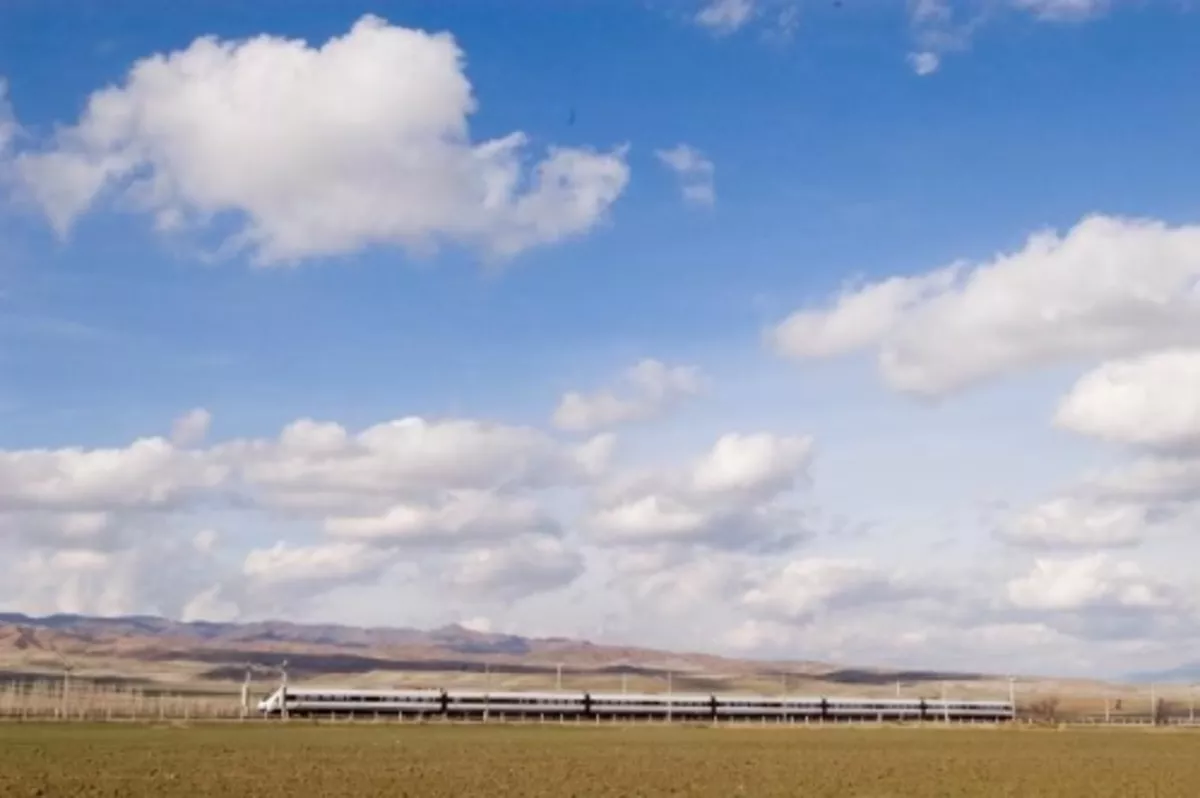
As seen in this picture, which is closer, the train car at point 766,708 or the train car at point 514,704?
the train car at point 514,704

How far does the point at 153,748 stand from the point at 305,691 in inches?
2623

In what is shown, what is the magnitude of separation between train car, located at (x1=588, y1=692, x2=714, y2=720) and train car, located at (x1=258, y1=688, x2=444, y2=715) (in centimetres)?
1602

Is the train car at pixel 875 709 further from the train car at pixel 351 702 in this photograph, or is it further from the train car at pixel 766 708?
the train car at pixel 351 702

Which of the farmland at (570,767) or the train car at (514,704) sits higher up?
the train car at (514,704)

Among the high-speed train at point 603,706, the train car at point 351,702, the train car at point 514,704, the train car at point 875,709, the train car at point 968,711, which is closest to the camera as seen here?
the train car at point 351,702

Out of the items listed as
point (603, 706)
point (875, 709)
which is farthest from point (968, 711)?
point (603, 706)

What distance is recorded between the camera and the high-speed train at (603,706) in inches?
5128

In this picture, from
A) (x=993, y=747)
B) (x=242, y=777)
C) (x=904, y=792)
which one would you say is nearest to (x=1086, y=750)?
(x=993, y=747)

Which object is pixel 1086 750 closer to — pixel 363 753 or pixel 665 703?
pixel 363 753

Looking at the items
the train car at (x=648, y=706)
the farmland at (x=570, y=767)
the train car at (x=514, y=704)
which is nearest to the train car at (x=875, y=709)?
the train car at (x=648, y=706)

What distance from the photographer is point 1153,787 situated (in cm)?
4434

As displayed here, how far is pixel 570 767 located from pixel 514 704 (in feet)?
287

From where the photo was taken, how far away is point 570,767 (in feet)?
169

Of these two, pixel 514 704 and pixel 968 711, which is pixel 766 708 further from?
pixel 514 704
